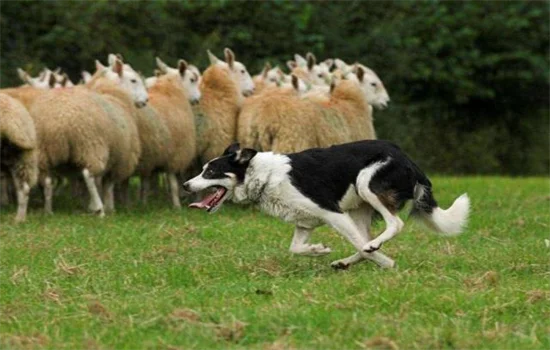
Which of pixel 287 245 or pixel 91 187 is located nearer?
pixel 287 245

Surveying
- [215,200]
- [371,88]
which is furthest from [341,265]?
[371,88]

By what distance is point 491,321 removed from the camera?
23.8ft

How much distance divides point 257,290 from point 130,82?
817 cm

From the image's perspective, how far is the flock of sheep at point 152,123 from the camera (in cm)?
1416

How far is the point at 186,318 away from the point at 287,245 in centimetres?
411

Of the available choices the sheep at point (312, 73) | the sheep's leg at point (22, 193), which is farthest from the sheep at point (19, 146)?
the sheep at point (312, 73)

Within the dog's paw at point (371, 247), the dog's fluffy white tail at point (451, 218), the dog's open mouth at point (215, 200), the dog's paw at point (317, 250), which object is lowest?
the dog's paw at point (317, 250)

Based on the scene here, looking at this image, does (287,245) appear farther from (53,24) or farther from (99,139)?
(53,24)

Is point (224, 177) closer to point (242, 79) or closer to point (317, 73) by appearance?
point (242, 79)

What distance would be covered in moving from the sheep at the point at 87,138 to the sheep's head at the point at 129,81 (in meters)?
0.30

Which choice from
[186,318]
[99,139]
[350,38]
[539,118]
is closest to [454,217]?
[186,318]

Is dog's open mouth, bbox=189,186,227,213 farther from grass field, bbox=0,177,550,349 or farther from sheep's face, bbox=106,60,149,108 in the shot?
sheep's face, bbox=106,60,149,108

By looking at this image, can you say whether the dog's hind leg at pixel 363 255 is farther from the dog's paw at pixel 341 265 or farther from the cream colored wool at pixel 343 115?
the cream colored wool at pixel 343 115

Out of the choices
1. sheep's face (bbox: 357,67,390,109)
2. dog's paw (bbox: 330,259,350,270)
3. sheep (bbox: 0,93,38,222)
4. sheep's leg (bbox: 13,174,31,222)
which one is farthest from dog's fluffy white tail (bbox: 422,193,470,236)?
sheep's face (bbox: 357,67,390,109)
